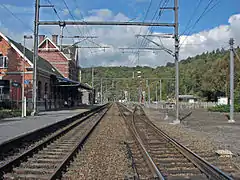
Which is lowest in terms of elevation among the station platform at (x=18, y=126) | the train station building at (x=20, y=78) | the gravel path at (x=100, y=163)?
the gravel path at (x=100, y=163)

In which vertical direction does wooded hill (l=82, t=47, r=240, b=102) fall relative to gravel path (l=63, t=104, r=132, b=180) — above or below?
→ above

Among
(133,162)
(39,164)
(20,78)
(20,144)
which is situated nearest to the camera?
(39,164)

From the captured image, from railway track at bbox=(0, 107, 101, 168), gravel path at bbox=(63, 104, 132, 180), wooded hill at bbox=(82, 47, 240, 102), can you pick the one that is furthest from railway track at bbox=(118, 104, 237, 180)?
wooded hill at bbox=(82, 47, 240, 102)

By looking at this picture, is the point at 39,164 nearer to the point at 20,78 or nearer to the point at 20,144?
the point at 20,144

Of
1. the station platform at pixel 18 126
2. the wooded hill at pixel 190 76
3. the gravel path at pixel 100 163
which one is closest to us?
the gravel path at pixel 100 163

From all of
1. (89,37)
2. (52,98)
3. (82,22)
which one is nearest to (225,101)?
(52,98)

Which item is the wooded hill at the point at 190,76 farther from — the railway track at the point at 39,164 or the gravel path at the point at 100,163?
the railway track at the point at 39,164

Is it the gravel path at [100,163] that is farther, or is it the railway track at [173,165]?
the gravel path at [100,163]

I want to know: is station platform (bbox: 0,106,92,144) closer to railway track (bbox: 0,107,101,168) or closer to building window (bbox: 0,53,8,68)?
railway track (bbox: 0,107,101,168)

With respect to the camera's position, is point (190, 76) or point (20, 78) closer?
point (20, 78)

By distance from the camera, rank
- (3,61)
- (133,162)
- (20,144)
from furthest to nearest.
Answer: (3,61)
(20,144)
(133,162)

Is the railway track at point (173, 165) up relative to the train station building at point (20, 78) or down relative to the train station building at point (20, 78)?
down

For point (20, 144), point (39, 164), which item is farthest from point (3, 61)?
point (39, 164)

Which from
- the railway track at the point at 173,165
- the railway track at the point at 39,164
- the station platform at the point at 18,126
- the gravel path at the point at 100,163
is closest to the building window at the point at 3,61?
the station platform at the point at 18,126
